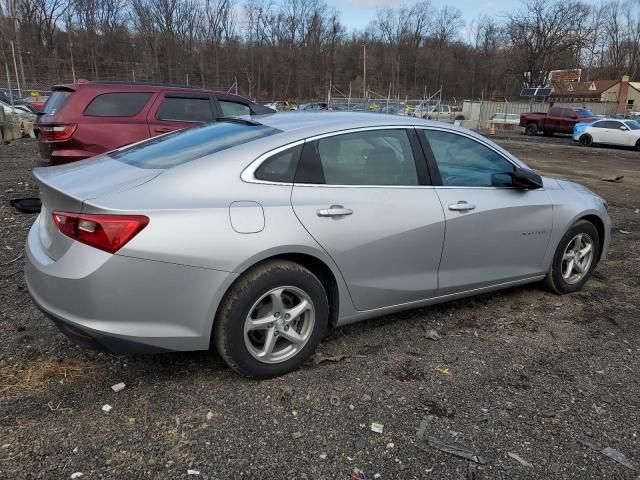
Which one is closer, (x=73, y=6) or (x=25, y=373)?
(x=25, y=373)

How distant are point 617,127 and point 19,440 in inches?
1083

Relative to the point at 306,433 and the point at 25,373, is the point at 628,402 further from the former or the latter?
the point at 25,373

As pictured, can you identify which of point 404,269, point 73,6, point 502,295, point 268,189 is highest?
point 73,6

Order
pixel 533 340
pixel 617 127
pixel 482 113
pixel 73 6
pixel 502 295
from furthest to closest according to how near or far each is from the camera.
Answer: pixel 73 6 < pixel 482 113 < pixel 617 127 < pixel 502 295 < pixel 533 340

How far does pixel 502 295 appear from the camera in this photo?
4.68m

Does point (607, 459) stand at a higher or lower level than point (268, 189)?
lower

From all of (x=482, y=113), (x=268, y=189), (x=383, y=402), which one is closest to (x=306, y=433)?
(x=383, y=402)

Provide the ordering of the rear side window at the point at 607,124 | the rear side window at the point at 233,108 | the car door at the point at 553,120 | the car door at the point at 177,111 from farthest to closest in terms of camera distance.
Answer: the car door at the point at 553,120, the rear side window at the point at 607,124, the rear side window at the point at 233,108, the car door at the point at 177,111

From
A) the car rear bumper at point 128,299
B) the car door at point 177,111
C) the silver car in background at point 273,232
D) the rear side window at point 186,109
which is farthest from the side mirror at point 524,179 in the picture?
the rear side window at point 186,109

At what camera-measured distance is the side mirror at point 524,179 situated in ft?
13.3

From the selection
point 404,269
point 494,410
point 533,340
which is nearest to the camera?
point 494,410

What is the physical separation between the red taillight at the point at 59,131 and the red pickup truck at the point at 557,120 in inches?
1164

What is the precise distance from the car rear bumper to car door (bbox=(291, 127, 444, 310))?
0.70 m

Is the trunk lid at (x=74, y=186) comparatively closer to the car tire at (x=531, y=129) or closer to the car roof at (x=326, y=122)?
the car roof at (x=326, y=122)
